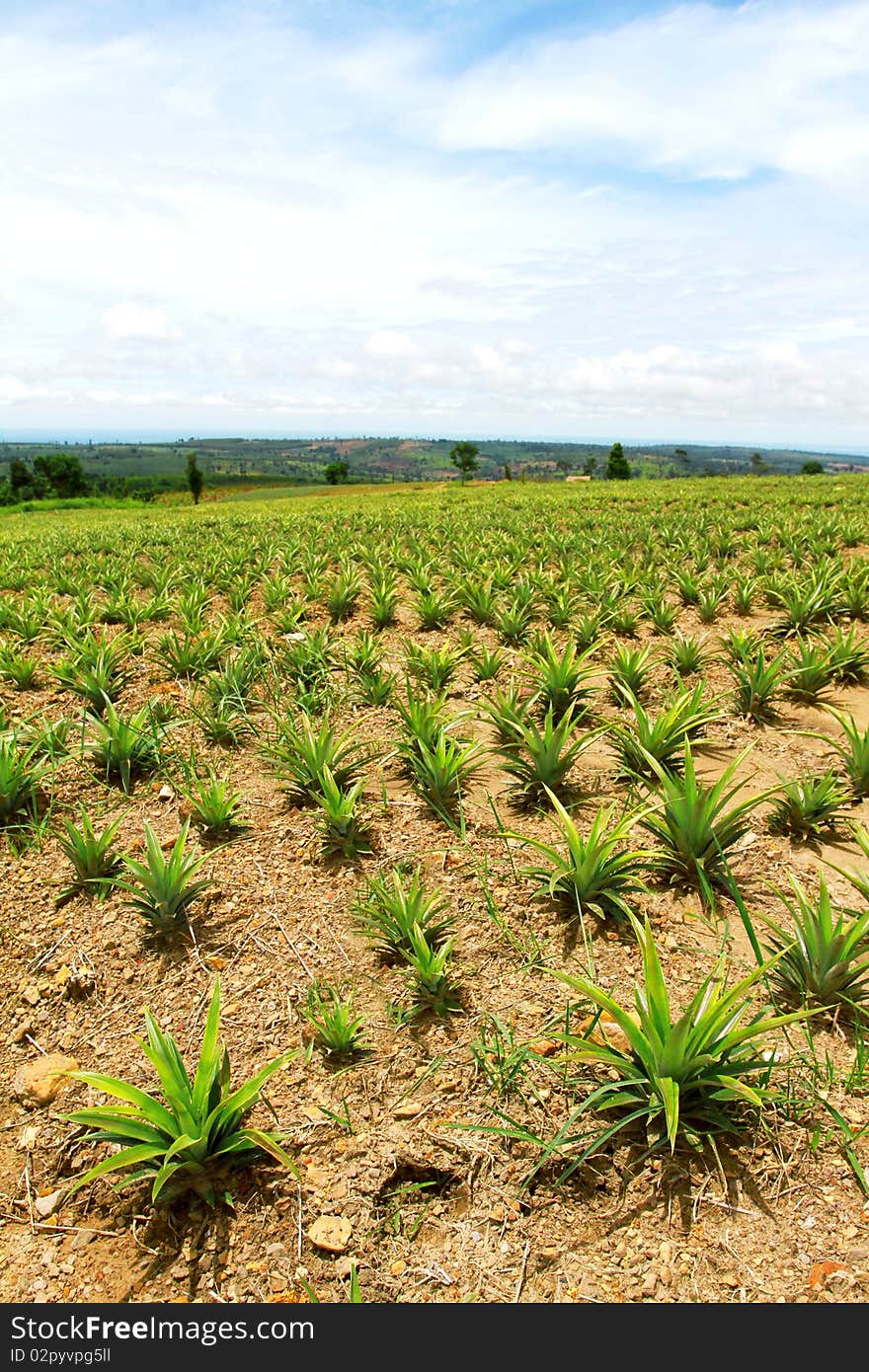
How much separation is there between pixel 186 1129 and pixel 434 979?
86cm

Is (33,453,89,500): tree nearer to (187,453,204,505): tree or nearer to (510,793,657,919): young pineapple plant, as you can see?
(187,453,204,505): tree

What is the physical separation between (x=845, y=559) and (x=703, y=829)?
275 inches

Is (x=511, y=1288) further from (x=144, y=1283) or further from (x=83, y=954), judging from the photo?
(x=83, y=954)

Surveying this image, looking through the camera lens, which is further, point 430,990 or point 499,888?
point 499,888

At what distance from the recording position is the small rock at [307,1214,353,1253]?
1681 millimetres

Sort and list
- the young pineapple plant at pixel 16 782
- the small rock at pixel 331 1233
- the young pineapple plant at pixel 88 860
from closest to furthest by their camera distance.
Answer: the small rock at pixel 331 1233 < the young pineapple plant at pixel 88 860 < the young pineapple plant at pixel 16 782

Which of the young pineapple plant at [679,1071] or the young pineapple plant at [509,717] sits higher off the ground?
the young pineapple plant at [509,717]

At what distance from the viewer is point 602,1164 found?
1816 millimetres

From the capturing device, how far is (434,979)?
7.43ft

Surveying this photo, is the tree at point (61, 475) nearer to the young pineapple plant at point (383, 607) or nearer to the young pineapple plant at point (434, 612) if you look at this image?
the young pineapple plant at point (383, 607)

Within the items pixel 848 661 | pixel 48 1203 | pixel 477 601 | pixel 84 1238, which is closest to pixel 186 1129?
pixel 84 1238

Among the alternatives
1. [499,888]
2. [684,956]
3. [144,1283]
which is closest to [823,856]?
[684,956]

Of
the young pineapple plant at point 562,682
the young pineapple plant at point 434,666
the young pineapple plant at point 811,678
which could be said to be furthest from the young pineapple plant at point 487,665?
the young pineapple plant at point 811,678

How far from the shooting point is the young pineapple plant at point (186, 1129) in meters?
1.76
